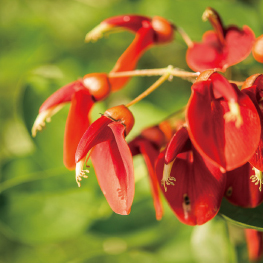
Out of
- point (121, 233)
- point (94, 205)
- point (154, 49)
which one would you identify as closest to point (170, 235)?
point (121, 233)

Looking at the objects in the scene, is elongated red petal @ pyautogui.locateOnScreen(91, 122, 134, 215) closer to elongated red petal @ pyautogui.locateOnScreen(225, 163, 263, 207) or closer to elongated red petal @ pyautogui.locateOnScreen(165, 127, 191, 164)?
elongated red petal @ pyautogui.locateOnScreen(165, 127, 191, 164)

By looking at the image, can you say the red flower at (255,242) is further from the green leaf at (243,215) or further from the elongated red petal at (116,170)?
the elongated red petal at (116,170)

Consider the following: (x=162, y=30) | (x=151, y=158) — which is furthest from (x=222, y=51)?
(x=151, y=158)

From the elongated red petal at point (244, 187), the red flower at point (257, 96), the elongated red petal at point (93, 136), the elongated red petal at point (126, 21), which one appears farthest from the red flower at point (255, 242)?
the elongated red petal at point (126, 21)

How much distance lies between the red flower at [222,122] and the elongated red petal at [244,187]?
13 centimetres

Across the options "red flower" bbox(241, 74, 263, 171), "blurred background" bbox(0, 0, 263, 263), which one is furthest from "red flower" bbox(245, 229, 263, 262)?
"red flower" bbox(241, 74, 263, 171)

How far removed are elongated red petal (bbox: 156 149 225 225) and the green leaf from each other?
0.20ft

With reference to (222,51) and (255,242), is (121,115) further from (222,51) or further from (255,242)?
(255,242)

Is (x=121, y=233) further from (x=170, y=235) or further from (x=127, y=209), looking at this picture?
(x=127, y=209)

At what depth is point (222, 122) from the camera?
0.58 meters

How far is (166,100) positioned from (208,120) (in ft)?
2.98

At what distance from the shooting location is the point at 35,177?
3.21 feet

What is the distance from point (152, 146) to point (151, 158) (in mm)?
37

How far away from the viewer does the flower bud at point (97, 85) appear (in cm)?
77
